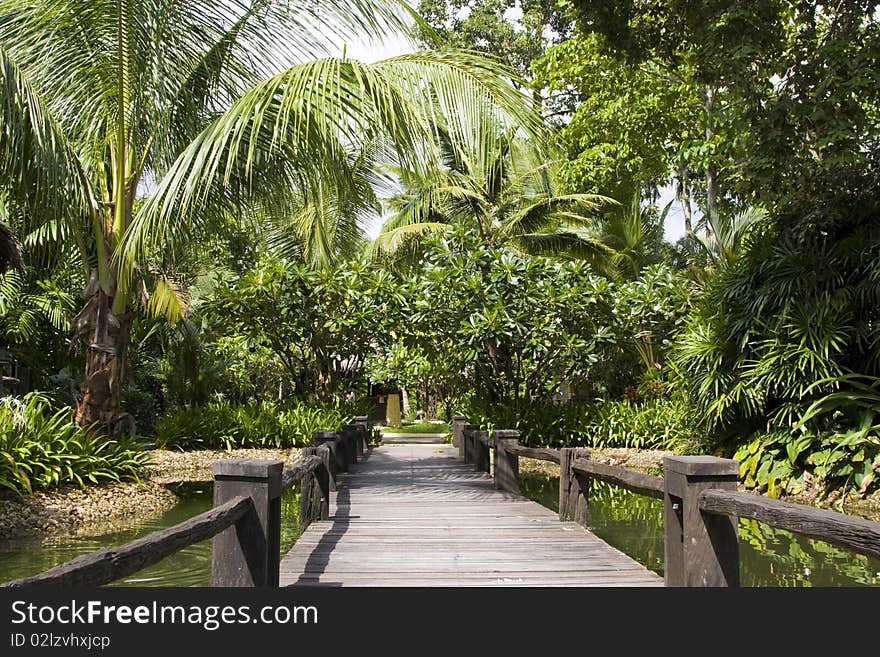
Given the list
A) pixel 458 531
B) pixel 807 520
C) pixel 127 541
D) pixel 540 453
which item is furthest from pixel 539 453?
pixel 807 520

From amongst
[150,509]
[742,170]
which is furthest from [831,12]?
[150,509]

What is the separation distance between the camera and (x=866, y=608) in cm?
302

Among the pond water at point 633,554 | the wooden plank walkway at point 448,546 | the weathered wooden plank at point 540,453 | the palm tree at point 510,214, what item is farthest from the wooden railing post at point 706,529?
the palm tree at point 510,214

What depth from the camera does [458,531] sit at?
650 cm

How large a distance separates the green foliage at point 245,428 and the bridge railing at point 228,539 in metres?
9.07

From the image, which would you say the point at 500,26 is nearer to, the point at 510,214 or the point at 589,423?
the point at 510,214

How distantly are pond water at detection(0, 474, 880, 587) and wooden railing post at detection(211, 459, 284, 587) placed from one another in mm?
2129

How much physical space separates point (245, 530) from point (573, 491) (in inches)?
142

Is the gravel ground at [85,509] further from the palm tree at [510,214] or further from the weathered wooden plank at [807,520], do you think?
the palm tree at [510,214]

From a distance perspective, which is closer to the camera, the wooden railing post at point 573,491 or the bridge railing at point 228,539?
the bridge railing at point 228,539

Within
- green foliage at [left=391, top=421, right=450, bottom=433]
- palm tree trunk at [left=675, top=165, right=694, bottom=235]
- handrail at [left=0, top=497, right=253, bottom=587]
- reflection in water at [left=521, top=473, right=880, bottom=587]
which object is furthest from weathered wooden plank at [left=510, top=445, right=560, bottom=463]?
green foliage at [left=391, top=421, right=450, bottom=433]

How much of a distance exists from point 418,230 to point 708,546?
15.9 meters

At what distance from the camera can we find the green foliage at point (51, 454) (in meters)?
8.34

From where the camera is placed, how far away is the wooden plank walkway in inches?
190
